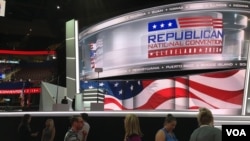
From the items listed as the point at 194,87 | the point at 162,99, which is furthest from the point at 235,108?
the point at 162,99

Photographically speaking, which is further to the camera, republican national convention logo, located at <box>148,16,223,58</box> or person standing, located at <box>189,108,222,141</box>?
republican national convention logo, located at <box>148,16,223,58</box>

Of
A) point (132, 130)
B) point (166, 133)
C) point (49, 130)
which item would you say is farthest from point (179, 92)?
point (166, 133)

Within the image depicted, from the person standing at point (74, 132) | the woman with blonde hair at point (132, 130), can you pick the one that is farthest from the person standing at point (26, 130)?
the woman with blonde hair at point (132, 130)

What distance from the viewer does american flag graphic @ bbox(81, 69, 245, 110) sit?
11219 mm

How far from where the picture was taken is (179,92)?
12070 millimetres

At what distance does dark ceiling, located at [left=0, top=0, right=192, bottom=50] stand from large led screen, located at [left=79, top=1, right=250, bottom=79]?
49 cm

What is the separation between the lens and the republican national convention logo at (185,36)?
11.5 metres

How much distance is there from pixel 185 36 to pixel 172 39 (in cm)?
46

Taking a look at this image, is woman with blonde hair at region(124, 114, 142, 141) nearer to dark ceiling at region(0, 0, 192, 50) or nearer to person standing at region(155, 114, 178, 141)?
person standing at region(155, 114, 178, 141)

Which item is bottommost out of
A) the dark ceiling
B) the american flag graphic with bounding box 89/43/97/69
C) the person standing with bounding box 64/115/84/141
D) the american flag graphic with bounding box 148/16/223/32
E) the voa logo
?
the person standing with bounding box 64/115/84/141

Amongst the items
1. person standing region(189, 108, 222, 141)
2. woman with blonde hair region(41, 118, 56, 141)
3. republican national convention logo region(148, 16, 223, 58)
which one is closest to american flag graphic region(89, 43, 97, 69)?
republican national convention logo region(148, 16, 223, 58)

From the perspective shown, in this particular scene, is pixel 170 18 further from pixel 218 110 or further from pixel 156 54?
pixel 218 110

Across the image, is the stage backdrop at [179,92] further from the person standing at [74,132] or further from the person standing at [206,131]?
the person standing at [206,131]

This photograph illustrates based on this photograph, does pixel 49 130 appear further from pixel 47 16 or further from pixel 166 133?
pixel 47 16
